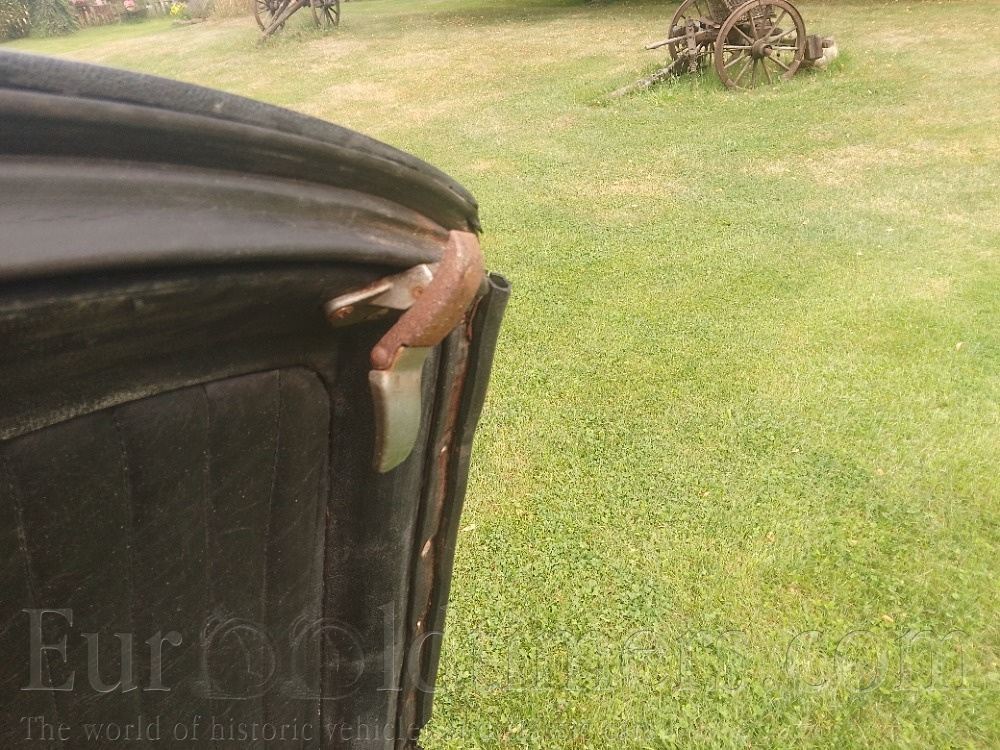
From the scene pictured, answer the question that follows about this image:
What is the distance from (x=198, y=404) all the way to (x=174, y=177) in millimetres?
246

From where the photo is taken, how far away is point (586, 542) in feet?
10.2

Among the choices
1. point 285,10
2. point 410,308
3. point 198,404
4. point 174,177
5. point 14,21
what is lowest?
point 14,21

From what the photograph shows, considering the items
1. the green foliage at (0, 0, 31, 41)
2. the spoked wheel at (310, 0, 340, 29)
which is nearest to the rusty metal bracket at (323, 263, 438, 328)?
the spoked wheel at (310, 0, 340, 29)

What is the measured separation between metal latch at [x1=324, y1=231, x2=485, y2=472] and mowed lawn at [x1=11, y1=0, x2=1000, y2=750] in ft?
6.34

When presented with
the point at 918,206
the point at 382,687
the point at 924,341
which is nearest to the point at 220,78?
the point at 918,206

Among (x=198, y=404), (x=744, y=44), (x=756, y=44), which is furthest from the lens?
(x=744, y=44)

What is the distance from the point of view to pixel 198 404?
0.81 meters

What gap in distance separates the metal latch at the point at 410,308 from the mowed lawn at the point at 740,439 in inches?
76.1

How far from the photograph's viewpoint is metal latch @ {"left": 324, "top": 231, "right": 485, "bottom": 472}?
0.80m

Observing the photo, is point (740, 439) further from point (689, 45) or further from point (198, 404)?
point (689, 45)

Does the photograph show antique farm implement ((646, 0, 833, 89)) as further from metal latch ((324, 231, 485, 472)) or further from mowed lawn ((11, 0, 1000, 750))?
metal latch ((324, 231, 485, 472))

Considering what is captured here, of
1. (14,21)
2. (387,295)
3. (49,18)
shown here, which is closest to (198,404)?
(387,295)

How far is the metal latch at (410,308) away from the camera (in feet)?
Result: 2.62

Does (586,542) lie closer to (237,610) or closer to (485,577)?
(485,577)
